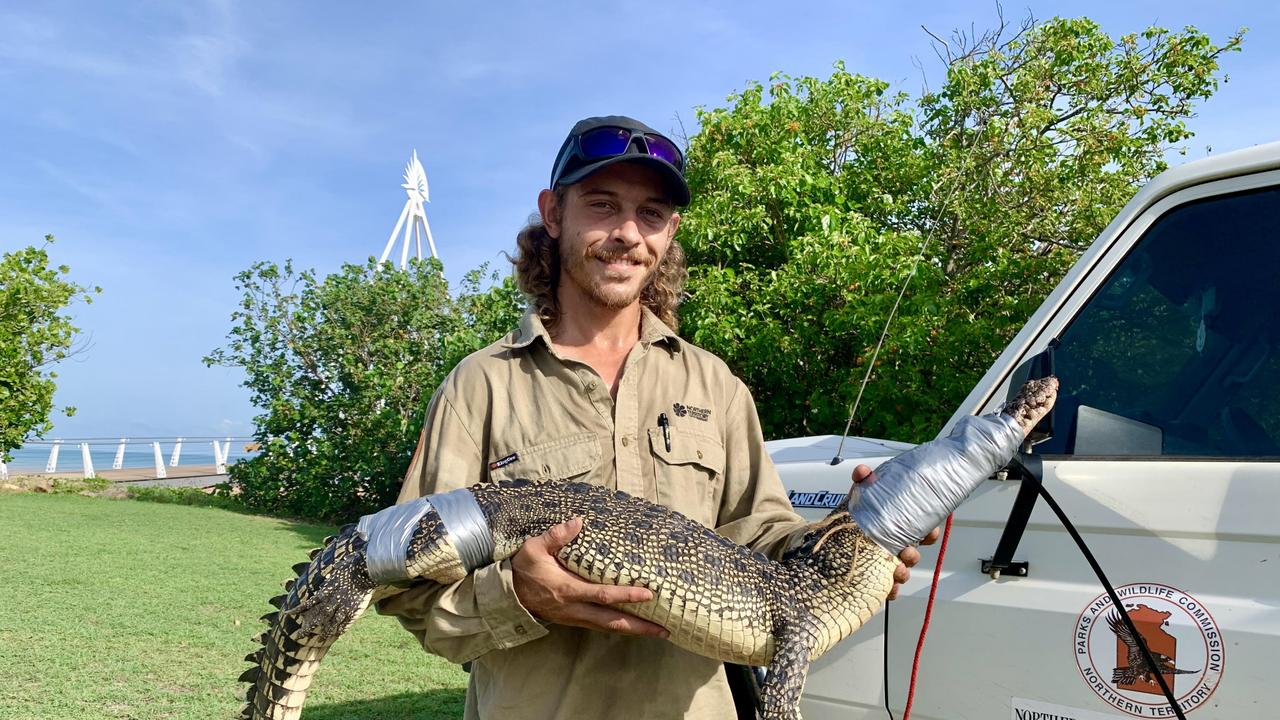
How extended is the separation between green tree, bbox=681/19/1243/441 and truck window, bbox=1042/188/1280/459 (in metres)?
4.02

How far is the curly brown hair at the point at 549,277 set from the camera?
2699 mm

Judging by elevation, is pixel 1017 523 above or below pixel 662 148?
below

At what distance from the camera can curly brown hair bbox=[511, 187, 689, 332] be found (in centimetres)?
270

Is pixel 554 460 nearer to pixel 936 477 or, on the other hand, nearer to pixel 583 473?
pixel 583 473

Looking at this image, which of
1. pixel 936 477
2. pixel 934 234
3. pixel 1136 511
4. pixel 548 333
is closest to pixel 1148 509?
pixel 1136 511

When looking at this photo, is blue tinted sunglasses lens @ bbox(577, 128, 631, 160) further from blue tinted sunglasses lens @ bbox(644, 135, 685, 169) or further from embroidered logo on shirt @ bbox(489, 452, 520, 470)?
embroidered logo on shirt @ bbox(489, 452, 520, 470)

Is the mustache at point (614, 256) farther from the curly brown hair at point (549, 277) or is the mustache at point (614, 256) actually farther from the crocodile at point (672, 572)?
the crocodile at point (672, 572)

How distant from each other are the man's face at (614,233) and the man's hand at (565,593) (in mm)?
735

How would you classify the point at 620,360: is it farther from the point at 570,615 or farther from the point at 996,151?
the point at 996,151

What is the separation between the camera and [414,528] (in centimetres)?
215

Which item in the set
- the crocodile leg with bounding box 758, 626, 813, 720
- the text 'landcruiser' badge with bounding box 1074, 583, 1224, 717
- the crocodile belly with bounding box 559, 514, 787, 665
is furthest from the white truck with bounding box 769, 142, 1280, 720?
the crocodile belly with bounding box 559, 514, 787, 665

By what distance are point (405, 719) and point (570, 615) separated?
3.88 meters

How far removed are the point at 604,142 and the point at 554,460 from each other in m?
0.90

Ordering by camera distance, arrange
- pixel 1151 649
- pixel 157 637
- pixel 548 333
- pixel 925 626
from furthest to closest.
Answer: pixel 157 637 → pixel 548 333 → pixel 925 626 → pixel 1151 649
